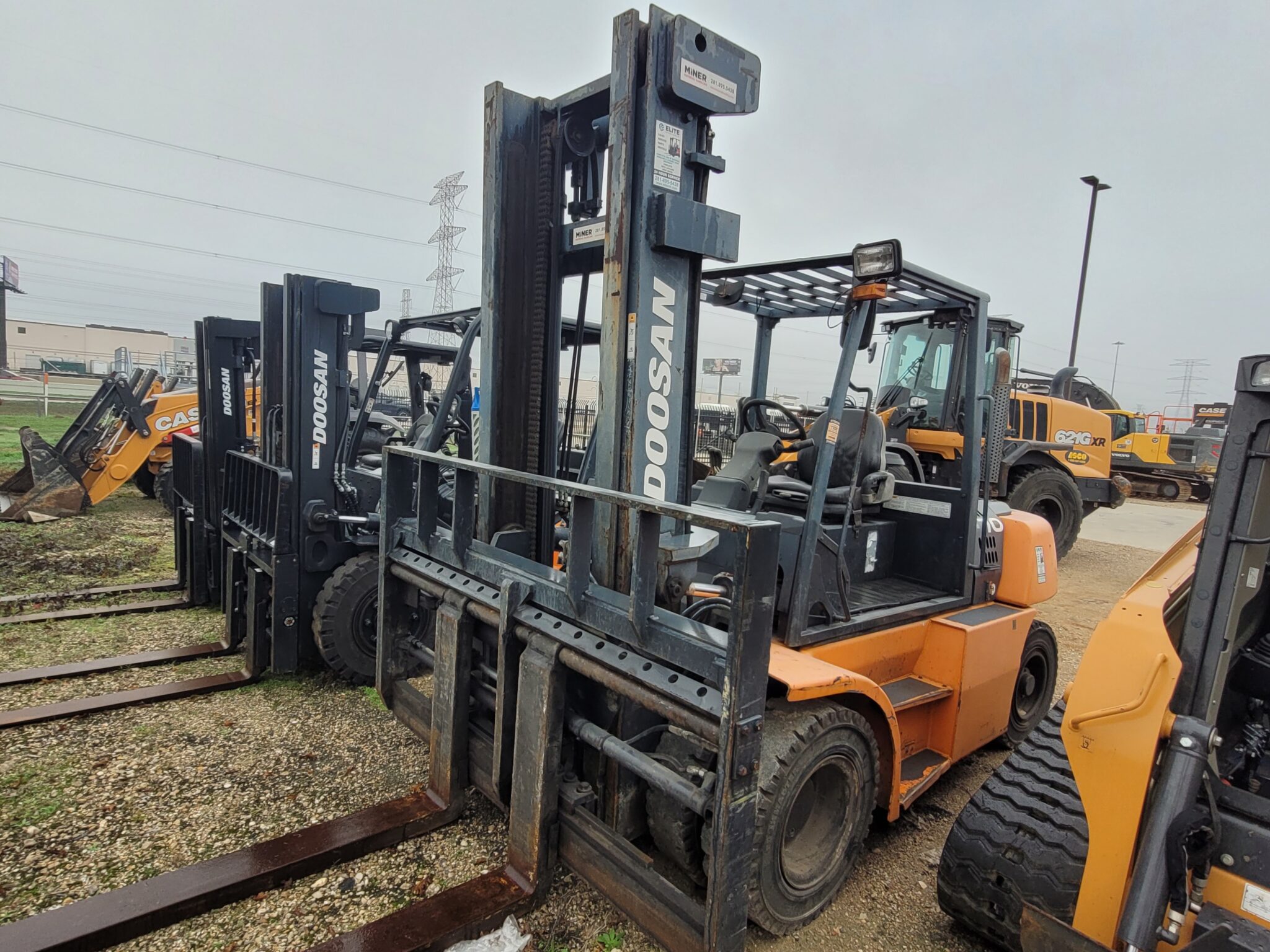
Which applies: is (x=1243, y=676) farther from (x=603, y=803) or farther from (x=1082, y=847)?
(x=603, y=803)

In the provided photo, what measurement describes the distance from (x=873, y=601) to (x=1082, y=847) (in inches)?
56.1

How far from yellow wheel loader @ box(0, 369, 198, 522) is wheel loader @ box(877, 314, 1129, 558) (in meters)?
9.06

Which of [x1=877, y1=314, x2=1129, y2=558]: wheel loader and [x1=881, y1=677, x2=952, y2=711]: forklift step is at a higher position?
[x1=877, y1=314, x2=1129, y2=558]: wheel loader

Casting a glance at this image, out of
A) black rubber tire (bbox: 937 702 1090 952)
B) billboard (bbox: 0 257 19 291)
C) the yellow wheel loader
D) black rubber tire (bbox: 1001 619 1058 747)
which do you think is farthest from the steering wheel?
billboard (bbox: 0 257 19 291)

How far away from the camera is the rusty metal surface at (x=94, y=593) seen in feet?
18.9

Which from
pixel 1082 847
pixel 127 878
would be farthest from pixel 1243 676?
pixel 127 878

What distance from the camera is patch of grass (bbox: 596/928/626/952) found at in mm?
2492

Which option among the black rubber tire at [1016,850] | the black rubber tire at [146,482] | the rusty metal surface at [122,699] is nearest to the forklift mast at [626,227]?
the black rubber tire at [1016,850]

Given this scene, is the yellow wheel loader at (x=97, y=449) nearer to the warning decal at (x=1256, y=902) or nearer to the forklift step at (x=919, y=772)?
the forklift step at (x=919, y=772)

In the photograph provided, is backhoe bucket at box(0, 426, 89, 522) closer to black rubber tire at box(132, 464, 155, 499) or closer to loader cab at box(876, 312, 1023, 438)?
black rubber tire at box(132, 464, 155, 499)

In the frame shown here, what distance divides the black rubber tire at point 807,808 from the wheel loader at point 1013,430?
5.00m

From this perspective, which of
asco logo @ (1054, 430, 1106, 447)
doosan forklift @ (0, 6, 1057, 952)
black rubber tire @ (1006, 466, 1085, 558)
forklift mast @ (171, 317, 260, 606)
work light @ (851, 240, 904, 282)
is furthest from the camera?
asco logo @ (1054, 430, 1106, 447)

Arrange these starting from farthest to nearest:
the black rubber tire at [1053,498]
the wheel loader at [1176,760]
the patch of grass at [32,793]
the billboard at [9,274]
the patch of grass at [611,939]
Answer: the billboard at [9,274]
the black rubber tire at [1053,498]
the patch of grass at [32,793]
the patch of grass at [611,939]
the wheel loader at [1176,760]

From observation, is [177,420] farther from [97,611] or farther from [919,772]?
[919,772]
